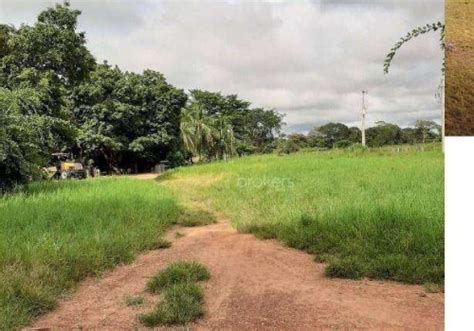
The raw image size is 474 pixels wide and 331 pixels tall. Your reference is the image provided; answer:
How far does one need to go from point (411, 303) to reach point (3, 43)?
645 inches

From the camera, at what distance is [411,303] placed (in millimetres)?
3508

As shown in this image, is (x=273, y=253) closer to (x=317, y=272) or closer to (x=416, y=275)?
(x=317, y=272)

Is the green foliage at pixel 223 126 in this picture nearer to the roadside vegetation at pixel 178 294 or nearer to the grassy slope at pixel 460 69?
the roadside vegetation at pixel 178 294

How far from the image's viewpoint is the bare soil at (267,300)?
10.6ft

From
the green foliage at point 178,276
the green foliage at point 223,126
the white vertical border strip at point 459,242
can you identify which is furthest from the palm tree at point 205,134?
the white vertical border strip at point 459,242

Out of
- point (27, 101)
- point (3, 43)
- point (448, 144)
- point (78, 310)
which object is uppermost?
point (3, 43)

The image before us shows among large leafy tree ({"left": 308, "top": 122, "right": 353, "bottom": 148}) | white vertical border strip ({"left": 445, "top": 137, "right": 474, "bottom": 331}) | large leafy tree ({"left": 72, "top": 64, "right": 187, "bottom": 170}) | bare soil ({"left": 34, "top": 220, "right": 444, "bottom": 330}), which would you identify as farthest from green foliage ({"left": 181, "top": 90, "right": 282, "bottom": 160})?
white vertical border strip ({"left": 445, "top": 137, "right": 474, "bottom": 331})

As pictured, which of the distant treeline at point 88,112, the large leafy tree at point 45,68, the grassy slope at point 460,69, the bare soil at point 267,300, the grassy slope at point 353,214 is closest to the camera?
the grassy slope at point 460,69

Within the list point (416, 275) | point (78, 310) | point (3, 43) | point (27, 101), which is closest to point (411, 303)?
point (416, 275)

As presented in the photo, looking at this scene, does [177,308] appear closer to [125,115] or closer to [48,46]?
[48,46]

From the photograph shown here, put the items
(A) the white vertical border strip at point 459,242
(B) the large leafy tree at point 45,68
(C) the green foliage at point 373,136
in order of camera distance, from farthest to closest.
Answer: (C) the green foliage at point 373,136
(B) the large leafy tree at point 45,68
(A) the white vertical border strip at point 459,242

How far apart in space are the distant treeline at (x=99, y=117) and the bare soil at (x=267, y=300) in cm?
668

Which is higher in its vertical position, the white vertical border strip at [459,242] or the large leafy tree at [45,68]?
the large leafy tree at [45,68]

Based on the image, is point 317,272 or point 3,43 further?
point 3,43
